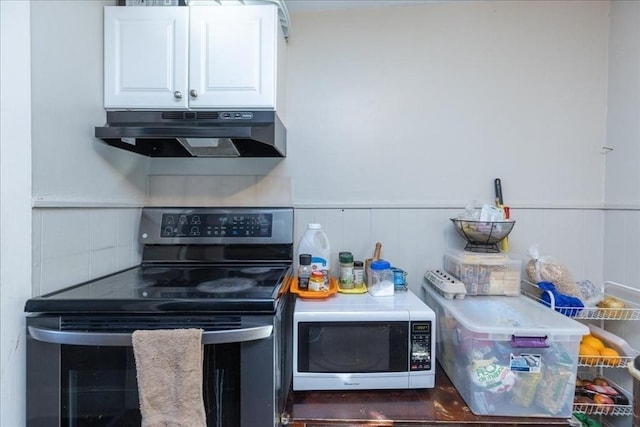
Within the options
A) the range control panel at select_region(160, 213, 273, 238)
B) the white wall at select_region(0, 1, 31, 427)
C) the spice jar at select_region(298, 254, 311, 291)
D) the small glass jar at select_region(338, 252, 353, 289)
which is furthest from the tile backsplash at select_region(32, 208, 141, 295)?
the small glass jar at select_region(338, 252, 353, 289)

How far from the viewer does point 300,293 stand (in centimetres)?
117

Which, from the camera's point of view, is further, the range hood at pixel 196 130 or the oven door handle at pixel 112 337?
the range hood at pixel 196 130

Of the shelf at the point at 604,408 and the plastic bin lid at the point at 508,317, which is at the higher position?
the plastic bin lid at the point at 508,317


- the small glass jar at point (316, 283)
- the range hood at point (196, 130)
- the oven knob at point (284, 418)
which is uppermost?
the range hood at point (196, 130)

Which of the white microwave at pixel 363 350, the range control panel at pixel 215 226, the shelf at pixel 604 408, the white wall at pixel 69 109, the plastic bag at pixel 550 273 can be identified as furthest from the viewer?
the range control panel at pixel 215 226

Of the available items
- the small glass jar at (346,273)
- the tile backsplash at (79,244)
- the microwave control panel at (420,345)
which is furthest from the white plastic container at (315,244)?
the tile backsplash at (79,244)

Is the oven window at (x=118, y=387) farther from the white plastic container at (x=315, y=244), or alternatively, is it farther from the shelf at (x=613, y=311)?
the shelf at (x=613, y=311)

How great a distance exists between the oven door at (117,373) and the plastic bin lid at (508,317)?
2.21ft

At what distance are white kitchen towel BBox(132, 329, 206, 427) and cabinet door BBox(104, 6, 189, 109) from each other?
0.89m

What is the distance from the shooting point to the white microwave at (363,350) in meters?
1.02

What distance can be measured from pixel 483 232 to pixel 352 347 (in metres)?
0.75

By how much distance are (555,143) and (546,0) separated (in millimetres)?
681

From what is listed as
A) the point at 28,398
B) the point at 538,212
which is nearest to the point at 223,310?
the point at 28,398

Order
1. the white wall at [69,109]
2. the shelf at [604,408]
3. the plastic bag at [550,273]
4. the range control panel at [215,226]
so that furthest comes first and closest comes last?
the range control panel at [215,226] < the plastic bag at [550,273] < the shelf at [604,408] < the white wall at [69,109]
